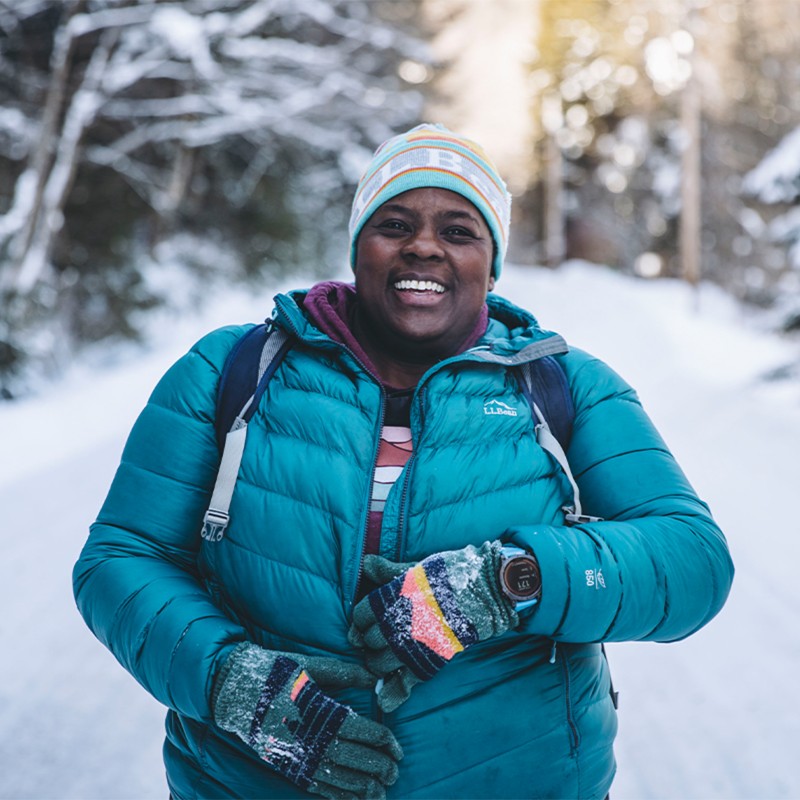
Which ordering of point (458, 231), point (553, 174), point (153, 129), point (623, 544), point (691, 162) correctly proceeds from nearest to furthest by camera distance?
point (623, 544) → point (458, 231) → point (153, 129) → point (691, 162) → point (553, 174)

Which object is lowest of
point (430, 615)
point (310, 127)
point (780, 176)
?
point (430, 615)

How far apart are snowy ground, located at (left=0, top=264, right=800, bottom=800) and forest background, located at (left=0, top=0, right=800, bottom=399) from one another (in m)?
2.12

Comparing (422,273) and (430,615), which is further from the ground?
(422,273)

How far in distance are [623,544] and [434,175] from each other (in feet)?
3.20

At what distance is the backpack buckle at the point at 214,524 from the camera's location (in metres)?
1.57

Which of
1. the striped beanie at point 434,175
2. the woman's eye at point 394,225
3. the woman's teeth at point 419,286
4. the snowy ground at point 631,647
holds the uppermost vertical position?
the striped beanie at point 434,175

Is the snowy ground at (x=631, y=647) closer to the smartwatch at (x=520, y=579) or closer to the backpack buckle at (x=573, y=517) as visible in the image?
the backpack buckle at (x=573, y=517)

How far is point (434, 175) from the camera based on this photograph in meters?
1.83

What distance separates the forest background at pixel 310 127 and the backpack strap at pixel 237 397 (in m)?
8.41

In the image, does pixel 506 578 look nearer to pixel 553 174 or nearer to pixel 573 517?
pixel 573 517

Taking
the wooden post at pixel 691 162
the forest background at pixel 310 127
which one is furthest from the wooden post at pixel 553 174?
the wooden post at pixel 691 162

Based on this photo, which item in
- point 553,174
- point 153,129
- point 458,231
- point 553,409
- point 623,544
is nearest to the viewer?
point 623,544

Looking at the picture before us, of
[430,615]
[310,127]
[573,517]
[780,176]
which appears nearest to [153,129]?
[310,127]

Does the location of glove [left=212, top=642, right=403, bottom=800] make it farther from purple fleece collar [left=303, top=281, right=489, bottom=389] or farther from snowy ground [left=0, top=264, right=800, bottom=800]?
snowy ground [left=0, top=264, right=800, bottom=800]
